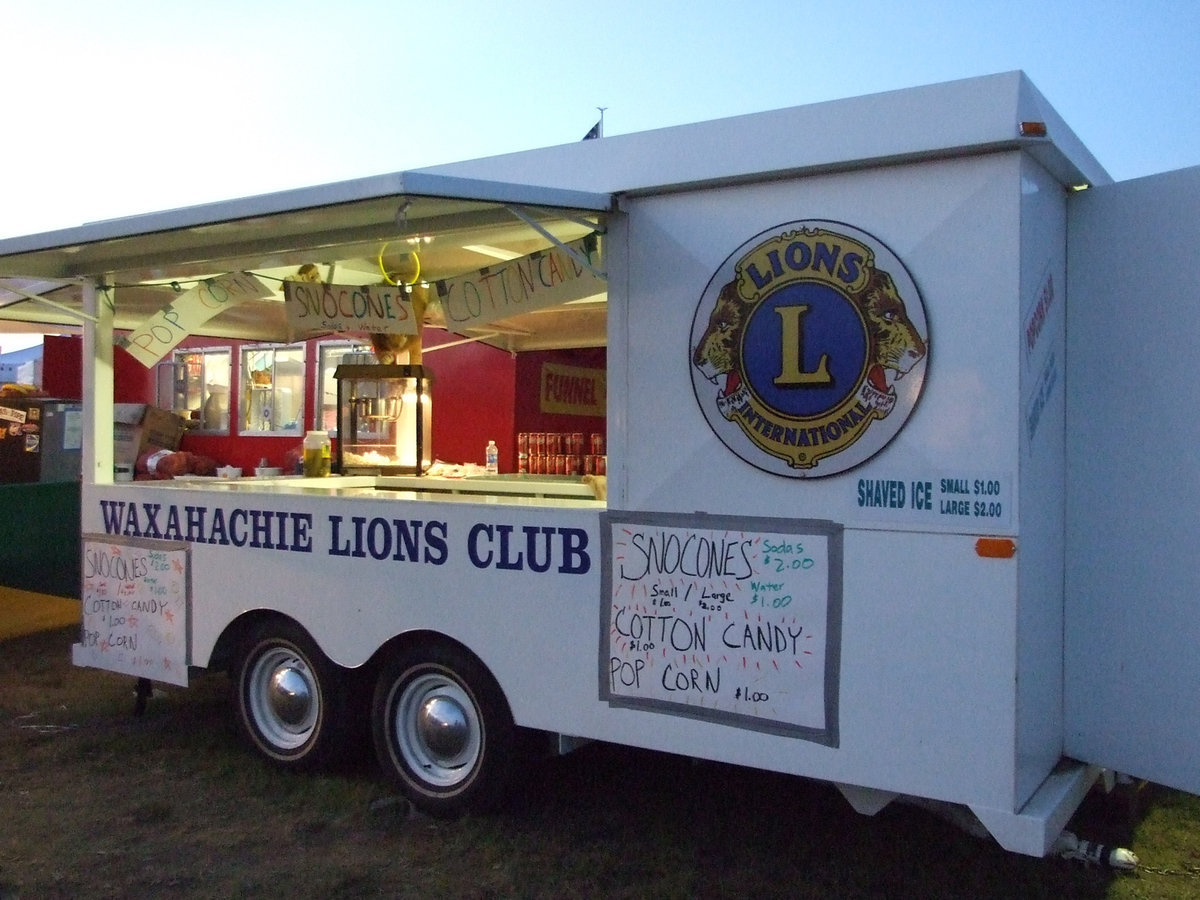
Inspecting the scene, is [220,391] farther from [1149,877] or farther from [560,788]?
[1149,877]

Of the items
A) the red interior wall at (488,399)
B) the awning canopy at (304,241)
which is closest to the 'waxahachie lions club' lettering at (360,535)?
the awning canopy at (304,241)

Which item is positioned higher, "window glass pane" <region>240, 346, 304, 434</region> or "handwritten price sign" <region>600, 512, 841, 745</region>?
"window glass pane" <region>240, 346, 304, 434</region>

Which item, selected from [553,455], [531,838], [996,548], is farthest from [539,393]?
[996,548]

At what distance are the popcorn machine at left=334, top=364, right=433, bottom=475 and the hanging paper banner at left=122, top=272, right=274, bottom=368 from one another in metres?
0.99

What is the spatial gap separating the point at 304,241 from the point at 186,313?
1193mm

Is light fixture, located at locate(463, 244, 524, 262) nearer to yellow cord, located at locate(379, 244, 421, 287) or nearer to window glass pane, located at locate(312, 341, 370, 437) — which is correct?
yellow cord, located at locate(379, 244, 421, 287)

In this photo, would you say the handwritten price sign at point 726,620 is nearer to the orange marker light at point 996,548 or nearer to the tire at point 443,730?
the orange marker light at point 996,548

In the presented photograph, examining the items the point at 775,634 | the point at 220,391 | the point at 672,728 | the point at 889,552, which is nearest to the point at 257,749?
the point at 672,728

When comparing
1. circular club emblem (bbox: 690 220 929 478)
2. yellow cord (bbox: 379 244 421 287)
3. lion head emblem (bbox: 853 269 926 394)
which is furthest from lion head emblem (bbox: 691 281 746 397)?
yellow cord (bbox: 379 244 421 287)

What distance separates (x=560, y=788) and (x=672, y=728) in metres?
1.17

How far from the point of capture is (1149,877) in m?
3.82

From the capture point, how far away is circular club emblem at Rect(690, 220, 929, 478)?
10.9ft

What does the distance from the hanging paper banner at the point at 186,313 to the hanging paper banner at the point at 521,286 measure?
1.25m

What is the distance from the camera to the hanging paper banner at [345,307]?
215 inches
